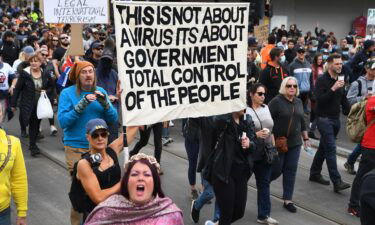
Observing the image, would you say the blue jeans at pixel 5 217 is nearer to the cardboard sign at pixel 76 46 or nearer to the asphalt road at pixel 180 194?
the asphalt road at pixel 180 194

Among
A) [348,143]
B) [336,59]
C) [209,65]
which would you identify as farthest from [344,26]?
[209,65]

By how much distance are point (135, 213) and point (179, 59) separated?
187cm

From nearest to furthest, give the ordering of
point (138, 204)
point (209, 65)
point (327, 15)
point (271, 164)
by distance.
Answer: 1. point (138, 204)
2. point (209, 65)
3. point (271, 164)
4. point (327, 15)

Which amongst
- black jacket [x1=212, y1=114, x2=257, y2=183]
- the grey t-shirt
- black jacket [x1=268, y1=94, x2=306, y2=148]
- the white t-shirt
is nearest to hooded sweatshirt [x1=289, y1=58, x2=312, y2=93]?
black jacket [x1=268, y1=94, x2=306, y2=148]

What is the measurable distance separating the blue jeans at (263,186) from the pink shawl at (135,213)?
2.72m

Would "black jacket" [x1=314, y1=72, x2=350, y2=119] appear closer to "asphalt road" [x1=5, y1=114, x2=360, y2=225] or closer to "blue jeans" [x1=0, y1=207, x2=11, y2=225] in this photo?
"asphalt road" [x1=5, y1=114, x2=360, y2=225]

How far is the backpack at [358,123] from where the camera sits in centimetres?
569

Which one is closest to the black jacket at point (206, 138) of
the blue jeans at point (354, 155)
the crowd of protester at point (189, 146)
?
the crowd of protester at point (189, 146)

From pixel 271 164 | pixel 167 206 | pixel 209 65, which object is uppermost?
pixel 209 65

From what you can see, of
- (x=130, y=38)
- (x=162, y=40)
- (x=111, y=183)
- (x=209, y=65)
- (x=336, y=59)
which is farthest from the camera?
(x=336, y=59)

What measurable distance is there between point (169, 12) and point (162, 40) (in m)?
0.26

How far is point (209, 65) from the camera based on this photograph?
4695 millimetres

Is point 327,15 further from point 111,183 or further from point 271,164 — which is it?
point 111,183

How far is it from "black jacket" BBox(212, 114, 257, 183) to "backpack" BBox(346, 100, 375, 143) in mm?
1401
